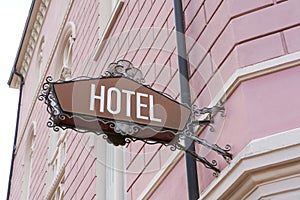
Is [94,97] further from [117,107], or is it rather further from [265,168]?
[265,168]

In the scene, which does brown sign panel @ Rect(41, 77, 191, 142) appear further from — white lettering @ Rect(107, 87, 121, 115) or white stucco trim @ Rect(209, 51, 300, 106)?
white stucco trim @ Rect(209, 51, 300, 106)

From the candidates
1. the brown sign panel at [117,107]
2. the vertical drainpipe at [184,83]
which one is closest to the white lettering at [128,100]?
the brown sign panel at [117,107]

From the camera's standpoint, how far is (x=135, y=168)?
772cm

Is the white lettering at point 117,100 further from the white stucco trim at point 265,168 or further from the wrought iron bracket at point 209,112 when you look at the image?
the white stucco trim at point 265,168

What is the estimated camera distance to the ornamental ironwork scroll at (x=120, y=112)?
5418 mm

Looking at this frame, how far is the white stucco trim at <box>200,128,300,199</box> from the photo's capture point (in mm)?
4973

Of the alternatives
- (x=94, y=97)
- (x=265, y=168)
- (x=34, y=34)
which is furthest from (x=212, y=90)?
(x=34, y=34)

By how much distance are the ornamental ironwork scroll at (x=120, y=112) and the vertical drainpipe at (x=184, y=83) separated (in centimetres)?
20

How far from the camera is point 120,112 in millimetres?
5504

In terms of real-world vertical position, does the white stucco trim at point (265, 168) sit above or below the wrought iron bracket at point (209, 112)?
below

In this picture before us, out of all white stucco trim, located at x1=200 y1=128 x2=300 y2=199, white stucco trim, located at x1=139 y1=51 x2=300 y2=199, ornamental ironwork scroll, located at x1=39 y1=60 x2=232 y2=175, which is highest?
white stucco trim, located at x1=139 y1=51 x2=300 y2=199

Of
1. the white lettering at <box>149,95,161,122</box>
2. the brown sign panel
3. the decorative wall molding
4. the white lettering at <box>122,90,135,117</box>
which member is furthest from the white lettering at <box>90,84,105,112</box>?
the decorative wall molding

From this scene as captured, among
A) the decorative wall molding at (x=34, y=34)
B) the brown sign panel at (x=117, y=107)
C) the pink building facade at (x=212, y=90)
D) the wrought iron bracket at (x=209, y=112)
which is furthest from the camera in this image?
the decorative wall molding at (x=34, y=34)

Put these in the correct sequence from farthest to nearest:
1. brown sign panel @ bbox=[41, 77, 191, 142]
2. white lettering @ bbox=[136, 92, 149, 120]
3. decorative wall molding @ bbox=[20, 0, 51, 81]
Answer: decorative wall molding @ bbox=[20, 0, 51, 81] → white lettering @ bbox=[136, 92, 149, 120] → brown sign panel @ bbox=[41, 77, 191, 142]
